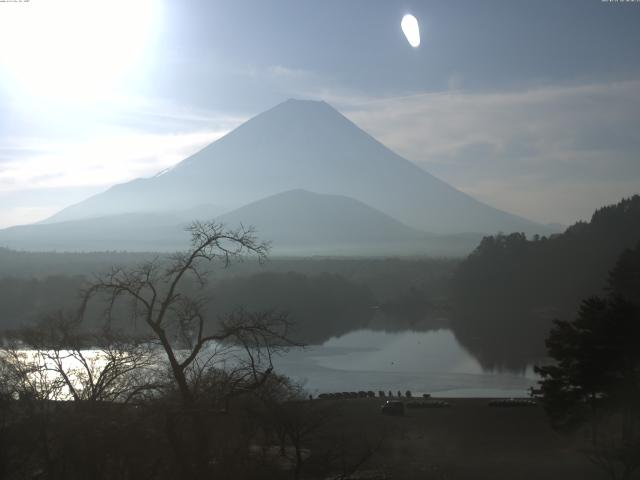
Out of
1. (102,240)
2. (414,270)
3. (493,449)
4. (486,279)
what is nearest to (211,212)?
(102,240)

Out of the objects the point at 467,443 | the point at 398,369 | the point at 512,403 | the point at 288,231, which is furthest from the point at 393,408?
the point at 288,231

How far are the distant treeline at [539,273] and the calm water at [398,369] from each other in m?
4.63

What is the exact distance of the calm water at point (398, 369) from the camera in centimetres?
1598

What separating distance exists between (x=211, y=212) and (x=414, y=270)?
55830 millimetres

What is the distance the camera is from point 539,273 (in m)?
36.3

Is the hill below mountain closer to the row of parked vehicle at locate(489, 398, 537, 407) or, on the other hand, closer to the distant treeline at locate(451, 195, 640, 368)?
the distant treeline at locate(451, 195, 640, 368)

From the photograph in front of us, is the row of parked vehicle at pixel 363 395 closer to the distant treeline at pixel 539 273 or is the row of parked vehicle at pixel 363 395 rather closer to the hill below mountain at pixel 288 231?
the distant treeline at pixel 539 273

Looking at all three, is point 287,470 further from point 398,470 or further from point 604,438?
point 604,438

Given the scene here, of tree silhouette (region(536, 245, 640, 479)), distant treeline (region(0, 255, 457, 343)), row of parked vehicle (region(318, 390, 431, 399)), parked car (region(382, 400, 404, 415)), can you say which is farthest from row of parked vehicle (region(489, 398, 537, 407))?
distant treeline (region(0, 255, 457, 343))

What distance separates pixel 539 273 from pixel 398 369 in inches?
783

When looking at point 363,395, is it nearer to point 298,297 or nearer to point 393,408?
point 393,408

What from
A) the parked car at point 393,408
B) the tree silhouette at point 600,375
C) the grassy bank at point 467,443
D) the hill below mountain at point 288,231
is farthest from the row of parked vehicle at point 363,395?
the hill below mountain at point 288,231

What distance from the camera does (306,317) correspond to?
29766mm

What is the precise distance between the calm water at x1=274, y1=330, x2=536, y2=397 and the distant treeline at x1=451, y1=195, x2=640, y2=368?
4628 millimetres
